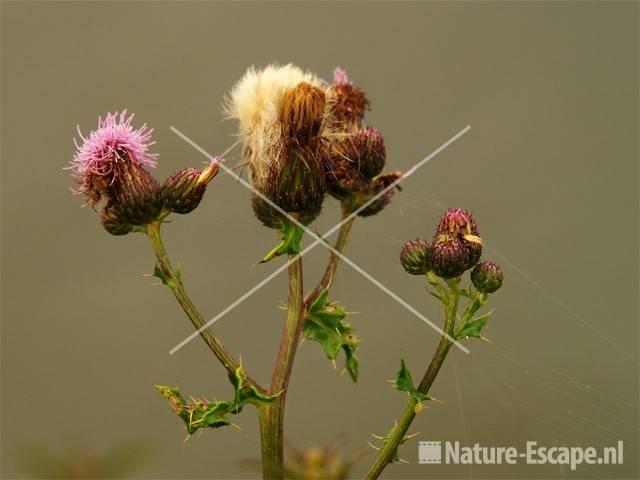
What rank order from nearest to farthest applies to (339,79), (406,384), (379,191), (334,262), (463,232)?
1. (406,384)
2. (463,232)
3. (334,262)
4. (379,191)
5. (339,79)

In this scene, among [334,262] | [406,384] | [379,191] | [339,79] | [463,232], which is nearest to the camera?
[406,384]

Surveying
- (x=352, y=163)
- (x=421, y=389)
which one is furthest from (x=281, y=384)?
(x=352, y=163)

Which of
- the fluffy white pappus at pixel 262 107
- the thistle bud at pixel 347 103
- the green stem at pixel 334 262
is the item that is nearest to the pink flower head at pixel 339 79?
the thistle bud at pixel 347 103

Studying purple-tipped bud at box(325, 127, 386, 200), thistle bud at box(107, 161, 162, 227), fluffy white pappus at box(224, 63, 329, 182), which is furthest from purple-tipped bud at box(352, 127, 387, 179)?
thistle bud at box(107, 161, 162, 227)

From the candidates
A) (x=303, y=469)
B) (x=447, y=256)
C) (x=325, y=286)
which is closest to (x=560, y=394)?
(x=447, y=256)

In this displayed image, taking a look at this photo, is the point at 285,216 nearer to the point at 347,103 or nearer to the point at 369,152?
the point at 369,152

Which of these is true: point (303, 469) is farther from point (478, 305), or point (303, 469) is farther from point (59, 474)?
point (478, 305)

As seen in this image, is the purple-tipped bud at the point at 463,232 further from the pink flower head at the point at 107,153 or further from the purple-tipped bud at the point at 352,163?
the pink flower head at the point at 107,153
